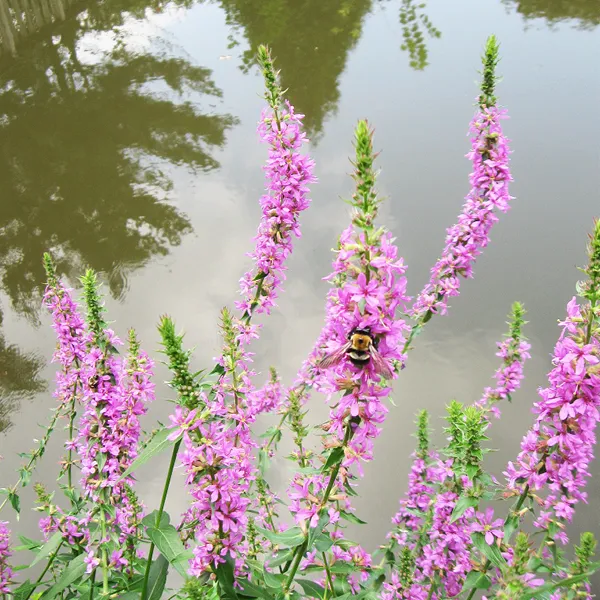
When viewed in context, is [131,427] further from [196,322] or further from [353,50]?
[353,50]

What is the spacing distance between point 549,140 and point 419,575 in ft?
20.7

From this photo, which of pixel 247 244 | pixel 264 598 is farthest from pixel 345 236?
pixel 247 244

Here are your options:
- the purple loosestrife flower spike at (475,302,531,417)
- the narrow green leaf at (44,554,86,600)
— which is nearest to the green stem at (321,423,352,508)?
the narrow green leaf at (44,554,86,600)

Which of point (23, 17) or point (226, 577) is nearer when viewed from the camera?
point (226, 577)

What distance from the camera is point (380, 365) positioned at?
1603 millimetres

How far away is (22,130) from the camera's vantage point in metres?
8.39

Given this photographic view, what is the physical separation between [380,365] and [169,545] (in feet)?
3.60

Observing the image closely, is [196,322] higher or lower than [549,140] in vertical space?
lower

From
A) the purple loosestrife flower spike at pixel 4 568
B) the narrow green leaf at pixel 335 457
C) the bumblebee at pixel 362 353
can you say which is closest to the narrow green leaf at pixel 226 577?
the narrow green leaf at pixel 335 457

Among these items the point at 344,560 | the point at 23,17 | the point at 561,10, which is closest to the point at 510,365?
the point at 344,560

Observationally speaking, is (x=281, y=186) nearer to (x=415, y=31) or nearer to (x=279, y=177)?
(x=279, y=177)

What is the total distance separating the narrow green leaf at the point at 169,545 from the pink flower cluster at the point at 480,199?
2.21 m

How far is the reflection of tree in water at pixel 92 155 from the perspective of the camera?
21.7ft

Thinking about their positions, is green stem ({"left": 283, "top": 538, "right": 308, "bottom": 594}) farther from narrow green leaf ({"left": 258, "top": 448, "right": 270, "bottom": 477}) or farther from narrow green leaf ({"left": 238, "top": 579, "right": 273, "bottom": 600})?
narrow green leaf ({"left": 258, "top": 448, "right": 270, "bottom": 477})
